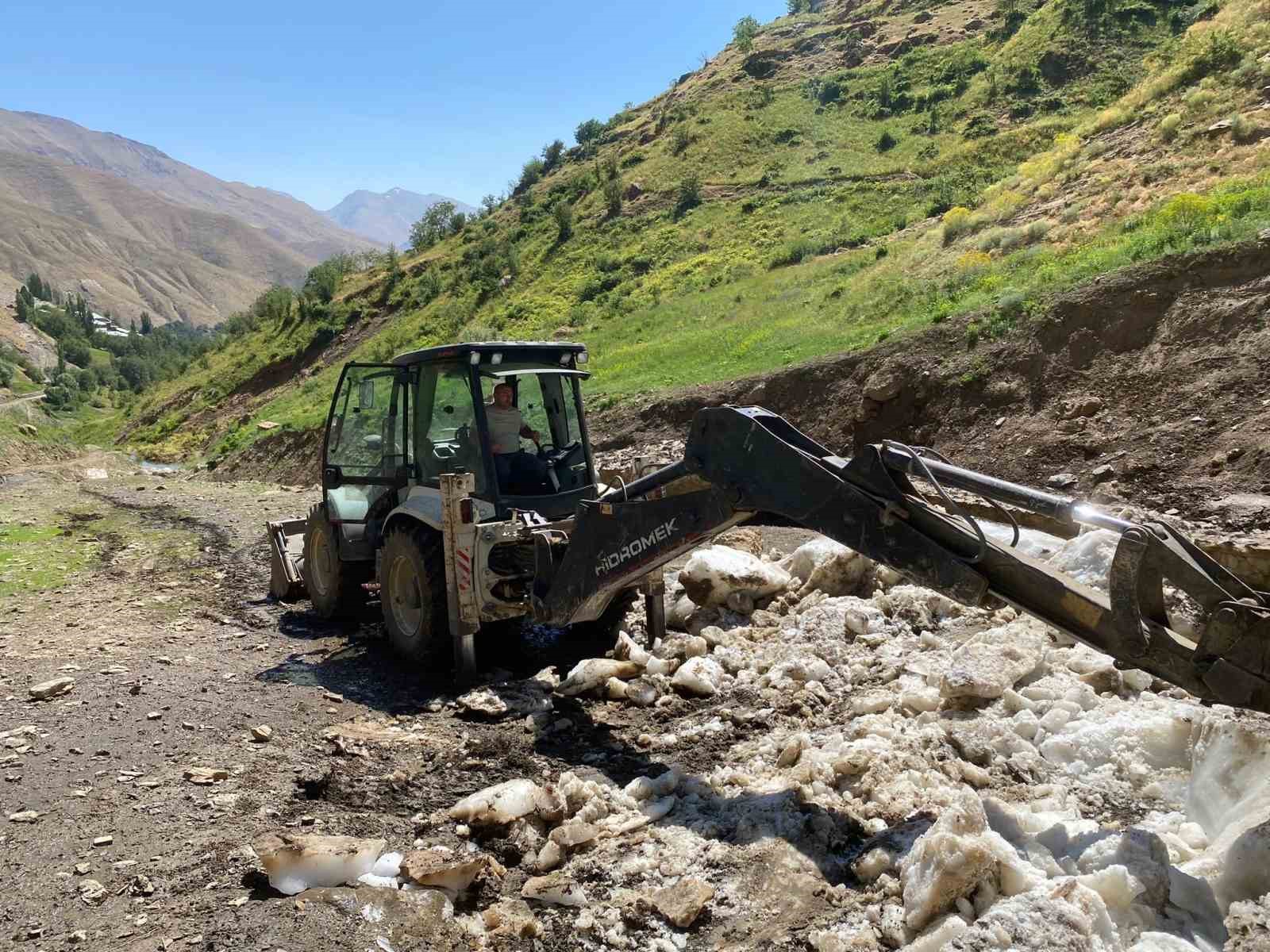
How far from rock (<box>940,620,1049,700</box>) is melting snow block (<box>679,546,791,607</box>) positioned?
218cm

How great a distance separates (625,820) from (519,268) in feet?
158

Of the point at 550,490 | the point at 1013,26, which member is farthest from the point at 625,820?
the point at 1013,26

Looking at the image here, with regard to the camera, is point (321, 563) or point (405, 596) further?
point (321, 563)

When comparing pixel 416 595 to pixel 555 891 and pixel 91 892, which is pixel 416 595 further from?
pixel 555 891

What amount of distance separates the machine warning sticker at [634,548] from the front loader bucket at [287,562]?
5.11 metres

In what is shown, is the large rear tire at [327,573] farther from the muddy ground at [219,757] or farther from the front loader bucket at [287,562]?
the front loader bucket at [287,562]

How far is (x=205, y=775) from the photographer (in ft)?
17.4

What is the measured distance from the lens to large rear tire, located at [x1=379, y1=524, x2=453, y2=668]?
7129 millimetres

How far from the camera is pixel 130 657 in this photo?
778cm

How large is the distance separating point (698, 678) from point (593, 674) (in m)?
0.77

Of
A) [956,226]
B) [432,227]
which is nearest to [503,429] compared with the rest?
[956,226]

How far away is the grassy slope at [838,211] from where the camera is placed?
1806cm

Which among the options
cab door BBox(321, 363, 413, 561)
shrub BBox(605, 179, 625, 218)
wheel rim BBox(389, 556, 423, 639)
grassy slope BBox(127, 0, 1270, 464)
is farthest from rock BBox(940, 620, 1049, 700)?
shrub BBox(605, 179, 625, 218)

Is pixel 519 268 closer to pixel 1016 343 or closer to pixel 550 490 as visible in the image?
pixel 1016 343
